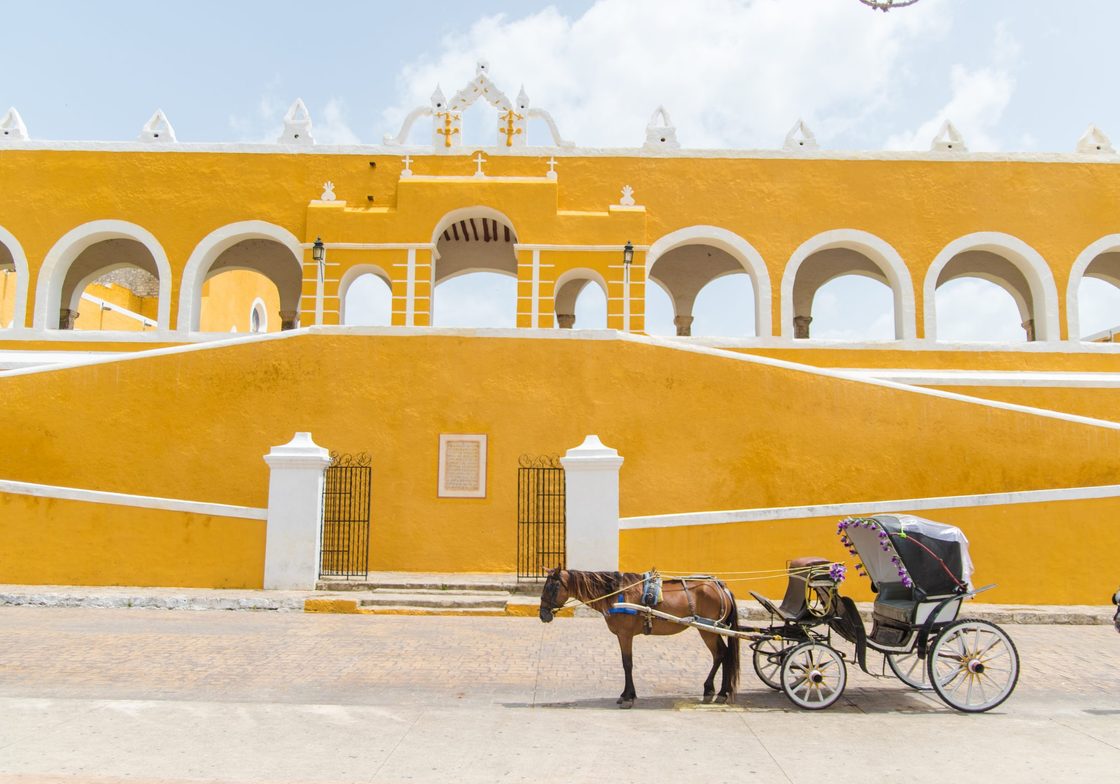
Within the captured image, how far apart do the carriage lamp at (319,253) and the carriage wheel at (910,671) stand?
1038 centimetres

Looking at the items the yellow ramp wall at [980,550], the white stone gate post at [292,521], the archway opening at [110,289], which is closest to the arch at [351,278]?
the archway opening at [110,289]

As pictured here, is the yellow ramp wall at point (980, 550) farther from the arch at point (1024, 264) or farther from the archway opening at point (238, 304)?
the archway opening at point (238, 304)

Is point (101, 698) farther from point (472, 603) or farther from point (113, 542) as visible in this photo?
point (113, 542)

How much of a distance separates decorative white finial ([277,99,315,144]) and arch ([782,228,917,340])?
28.0ft

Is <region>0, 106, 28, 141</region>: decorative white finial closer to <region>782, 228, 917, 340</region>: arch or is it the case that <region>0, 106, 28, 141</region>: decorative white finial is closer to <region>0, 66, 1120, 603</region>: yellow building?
<region>0, 66, 1120, 603</region>: yellow building

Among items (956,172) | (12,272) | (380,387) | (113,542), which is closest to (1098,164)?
(956,172)

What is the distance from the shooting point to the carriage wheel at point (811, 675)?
18.0 ft

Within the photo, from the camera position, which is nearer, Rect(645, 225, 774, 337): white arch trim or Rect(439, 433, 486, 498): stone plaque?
Rect(439, 433, 486, 498): stone plaque

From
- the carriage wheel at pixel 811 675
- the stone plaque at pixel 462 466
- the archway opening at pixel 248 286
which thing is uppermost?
the archway opening at pixel 248 286

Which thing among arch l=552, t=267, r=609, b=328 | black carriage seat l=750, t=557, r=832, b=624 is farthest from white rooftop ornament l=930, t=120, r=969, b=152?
black carriage seat l=750, t=557, r=832, b=624

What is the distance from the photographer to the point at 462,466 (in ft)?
34.5

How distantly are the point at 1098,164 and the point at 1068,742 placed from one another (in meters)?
14.7

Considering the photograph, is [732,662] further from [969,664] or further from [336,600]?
[336,600]

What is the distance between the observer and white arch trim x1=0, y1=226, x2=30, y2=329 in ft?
52.2
